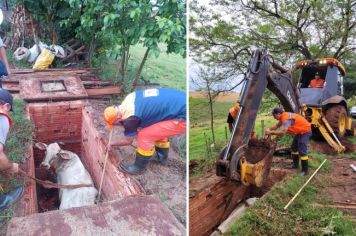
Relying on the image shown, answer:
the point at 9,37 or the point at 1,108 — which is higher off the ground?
the point at 9,37

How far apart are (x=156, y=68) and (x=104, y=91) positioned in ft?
1.92

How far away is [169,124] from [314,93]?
2529 mm

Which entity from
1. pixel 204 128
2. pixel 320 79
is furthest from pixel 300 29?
pixel 204 128

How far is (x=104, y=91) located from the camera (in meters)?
3.79

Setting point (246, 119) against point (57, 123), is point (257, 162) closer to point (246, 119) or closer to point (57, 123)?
point (246, 119)

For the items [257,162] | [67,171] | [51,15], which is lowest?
[67,171]

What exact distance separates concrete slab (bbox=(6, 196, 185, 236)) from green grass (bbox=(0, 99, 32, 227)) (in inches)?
25.2

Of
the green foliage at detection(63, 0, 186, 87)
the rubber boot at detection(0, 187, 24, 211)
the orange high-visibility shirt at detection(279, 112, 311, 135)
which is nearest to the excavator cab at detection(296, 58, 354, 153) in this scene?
the orange high-visibility shirt at detection(279, 112, 311, 135)

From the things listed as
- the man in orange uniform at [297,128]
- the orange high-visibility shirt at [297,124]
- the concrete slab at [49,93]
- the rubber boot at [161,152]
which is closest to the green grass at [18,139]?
the concrete slab at [49,93]

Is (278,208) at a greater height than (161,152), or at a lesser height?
lesser

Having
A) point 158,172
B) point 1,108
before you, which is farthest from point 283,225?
point 1,108

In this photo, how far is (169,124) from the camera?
2486mm

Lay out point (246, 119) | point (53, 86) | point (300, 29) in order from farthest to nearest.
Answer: point (300, 29) < point (53, 86) < point (246, 119)

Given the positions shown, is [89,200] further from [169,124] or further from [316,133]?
[316,133]
